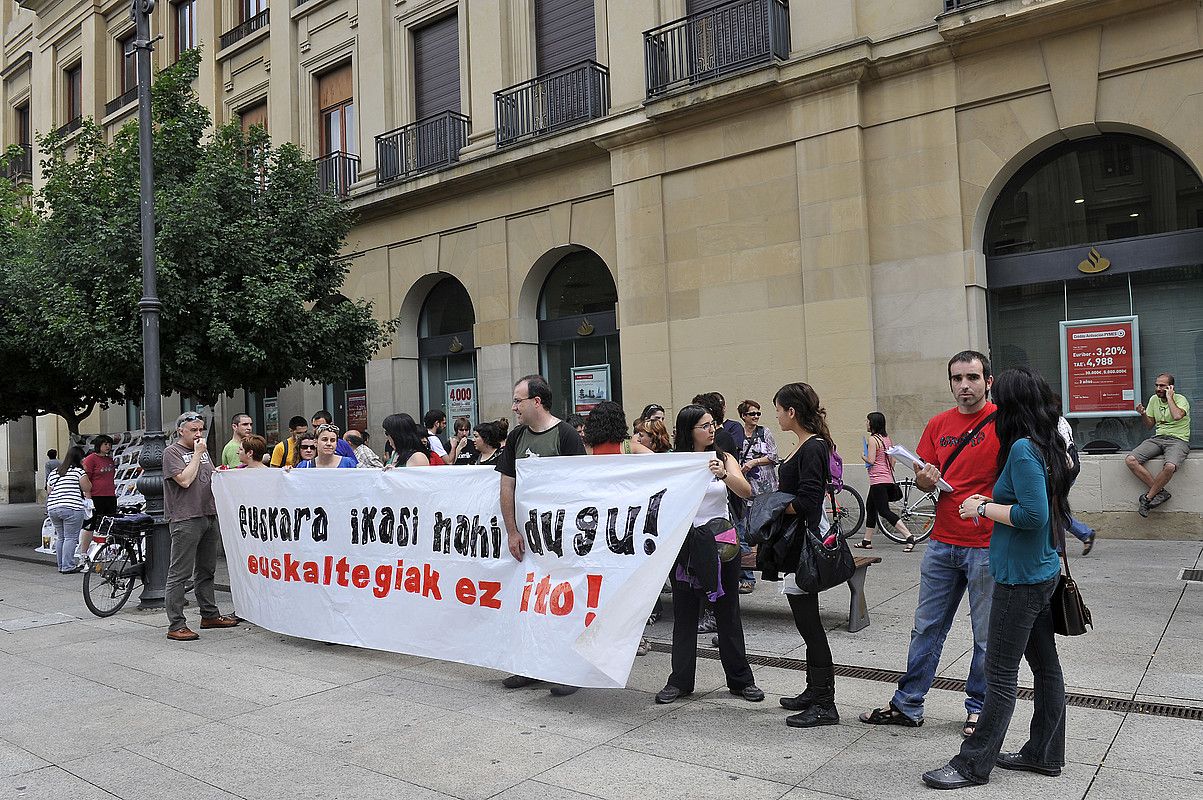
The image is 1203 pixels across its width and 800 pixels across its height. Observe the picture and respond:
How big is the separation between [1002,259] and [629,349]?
5.68 m

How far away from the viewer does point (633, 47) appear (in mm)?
14820

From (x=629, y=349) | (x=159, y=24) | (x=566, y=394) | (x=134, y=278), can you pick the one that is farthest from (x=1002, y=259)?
(x=159, y=24)

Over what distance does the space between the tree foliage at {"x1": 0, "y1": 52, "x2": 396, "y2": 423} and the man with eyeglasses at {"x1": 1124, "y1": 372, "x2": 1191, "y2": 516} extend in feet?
38.1

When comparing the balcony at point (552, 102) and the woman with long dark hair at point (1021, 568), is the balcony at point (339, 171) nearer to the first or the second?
the balcony at point (552, 102)

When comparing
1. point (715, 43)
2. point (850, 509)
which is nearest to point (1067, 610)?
point (850, 509)

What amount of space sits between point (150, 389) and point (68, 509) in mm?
4309

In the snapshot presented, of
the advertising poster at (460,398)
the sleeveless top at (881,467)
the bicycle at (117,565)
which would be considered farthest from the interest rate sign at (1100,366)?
the bicycle at (117,565)

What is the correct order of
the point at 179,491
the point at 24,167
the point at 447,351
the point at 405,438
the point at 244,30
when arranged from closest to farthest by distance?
the point at 405,438
the point at 179,491
the point at 447,351
the point at 244,30
the point at 24,167

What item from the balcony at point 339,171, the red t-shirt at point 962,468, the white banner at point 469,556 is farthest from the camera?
the balcony at point 339,171

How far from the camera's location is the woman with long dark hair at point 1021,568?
379 centimetres

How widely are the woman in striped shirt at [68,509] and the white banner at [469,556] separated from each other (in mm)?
5962

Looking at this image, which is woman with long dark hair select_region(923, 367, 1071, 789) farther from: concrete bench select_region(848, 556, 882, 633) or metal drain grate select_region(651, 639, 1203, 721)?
concrete bench select_region(848, 556, 882, 633)

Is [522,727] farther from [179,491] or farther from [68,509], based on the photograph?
[68,509]

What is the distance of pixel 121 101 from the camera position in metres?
26.3
